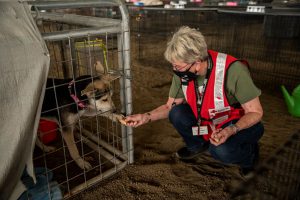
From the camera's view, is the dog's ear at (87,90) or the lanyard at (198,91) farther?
the dog's ear at (87,90)

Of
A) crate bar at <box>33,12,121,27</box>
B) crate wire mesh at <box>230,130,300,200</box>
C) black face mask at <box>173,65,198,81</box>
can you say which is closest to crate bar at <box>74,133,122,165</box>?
black face mask at <box>173,65,198,81</box>

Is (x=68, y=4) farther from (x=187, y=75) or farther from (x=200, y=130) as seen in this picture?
(x=200, y=130)

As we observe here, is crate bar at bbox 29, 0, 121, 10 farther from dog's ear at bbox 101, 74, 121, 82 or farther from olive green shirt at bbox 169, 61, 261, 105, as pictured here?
olive green shirt at bbox 169, 61, 261, 105

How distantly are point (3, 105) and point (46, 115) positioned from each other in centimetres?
101

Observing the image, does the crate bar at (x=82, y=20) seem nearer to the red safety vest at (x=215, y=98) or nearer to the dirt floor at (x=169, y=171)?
the red safety vest at (x=215, y=98)

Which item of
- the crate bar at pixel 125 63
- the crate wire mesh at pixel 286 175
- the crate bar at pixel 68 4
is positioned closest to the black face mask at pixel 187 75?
the crate bar at pixel 125 63

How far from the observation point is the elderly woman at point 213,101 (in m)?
2.11

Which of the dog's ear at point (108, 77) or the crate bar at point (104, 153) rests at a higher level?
the dog's ear at point (108, 77)

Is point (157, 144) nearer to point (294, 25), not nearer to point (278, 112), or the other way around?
point (278, 112)

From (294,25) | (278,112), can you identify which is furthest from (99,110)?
(294,25)

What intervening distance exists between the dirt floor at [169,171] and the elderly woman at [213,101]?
0.30 metres

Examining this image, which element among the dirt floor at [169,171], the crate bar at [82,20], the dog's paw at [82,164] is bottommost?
the dirt floor at [169,171]

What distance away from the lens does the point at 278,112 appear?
13.3 feet

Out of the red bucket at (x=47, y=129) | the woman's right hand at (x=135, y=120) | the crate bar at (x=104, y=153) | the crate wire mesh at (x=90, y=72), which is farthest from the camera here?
the red bucket at (x=47, y=129)
